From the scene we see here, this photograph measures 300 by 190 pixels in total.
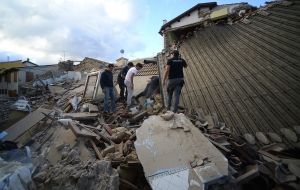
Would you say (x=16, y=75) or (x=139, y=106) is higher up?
(x=16, y=75)

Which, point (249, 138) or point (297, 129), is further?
point (249, 138)

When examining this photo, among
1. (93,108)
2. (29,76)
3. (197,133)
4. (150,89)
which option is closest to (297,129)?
(197,133)

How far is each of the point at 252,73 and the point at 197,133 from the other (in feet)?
12.1

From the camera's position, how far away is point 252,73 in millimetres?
7105

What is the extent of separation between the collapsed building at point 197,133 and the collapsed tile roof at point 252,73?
28 mm

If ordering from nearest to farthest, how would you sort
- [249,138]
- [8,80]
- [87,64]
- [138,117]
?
1. [249,138]
2. [138,117]
3. [8,80]
4. [87,64]

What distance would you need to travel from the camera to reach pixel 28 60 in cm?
2802

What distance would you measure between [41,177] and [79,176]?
0.65 meters

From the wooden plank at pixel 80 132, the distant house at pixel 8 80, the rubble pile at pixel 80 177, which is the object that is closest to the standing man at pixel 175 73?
the wooden plank at pixel 80 132

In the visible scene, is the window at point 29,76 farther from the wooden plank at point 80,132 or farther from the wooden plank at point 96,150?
the wooden plank at point 96,150

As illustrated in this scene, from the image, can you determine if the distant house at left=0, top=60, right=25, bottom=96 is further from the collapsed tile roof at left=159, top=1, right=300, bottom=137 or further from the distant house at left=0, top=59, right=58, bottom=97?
the collapsed tile roof at left=159, top=1, right=300, bottom=137

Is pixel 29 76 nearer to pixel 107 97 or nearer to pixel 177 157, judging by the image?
pixel 107 97

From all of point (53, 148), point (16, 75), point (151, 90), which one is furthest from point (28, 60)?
point (53, 148)

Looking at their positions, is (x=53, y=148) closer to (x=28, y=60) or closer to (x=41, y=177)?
(x=41, y=177)
